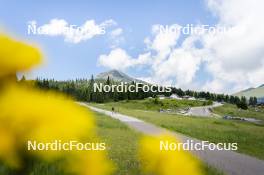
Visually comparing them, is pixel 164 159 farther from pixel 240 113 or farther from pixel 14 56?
pixel 240 113

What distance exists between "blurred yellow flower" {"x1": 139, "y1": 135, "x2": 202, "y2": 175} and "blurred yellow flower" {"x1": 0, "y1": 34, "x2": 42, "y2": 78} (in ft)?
0.80

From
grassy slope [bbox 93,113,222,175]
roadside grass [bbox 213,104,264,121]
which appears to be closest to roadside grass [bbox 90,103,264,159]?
grassy slope [bbox 93,113,222,175]

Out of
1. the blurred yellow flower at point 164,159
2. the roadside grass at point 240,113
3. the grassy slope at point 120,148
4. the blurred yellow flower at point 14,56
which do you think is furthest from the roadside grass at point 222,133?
the roadside grass at point 240,113

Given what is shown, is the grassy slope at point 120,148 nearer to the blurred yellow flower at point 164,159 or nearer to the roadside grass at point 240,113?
the blurred yellow flower at point 164,159

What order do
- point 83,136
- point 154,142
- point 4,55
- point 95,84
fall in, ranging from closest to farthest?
point 4,55 → point 83,136 → point 154,142 → point 95,84

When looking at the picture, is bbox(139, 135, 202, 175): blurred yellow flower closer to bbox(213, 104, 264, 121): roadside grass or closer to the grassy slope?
the grassy slope

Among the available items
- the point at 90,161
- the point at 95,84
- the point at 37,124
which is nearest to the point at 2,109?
the point at 37,124

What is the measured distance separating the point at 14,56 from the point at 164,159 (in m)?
0.29

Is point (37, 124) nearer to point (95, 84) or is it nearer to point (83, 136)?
point (83, 136)

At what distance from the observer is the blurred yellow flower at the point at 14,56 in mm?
482

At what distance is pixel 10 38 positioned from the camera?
521mm

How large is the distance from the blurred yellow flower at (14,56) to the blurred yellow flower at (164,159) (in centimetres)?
24

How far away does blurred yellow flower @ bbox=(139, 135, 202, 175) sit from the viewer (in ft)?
2.10

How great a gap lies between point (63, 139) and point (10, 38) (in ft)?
0.47
